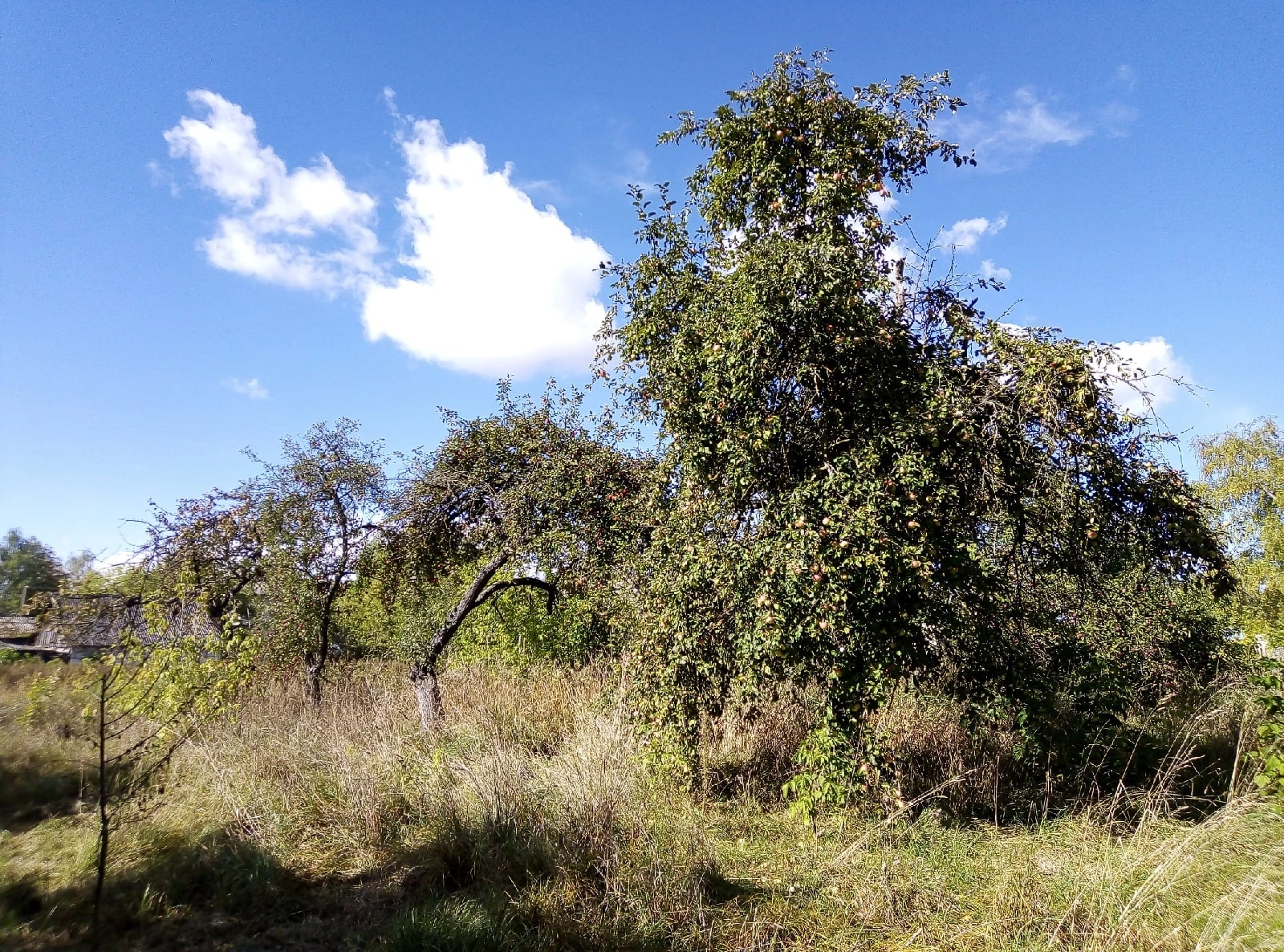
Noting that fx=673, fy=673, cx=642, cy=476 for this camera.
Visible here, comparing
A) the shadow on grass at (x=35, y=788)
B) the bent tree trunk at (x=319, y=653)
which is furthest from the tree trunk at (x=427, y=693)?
the shadow on grass at (x=35, y=788)

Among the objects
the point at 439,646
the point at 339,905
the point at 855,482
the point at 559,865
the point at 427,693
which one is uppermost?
the point at 855,482

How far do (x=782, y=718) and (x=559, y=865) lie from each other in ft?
13.1

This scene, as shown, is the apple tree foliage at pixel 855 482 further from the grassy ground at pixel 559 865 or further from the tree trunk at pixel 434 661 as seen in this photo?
the tree trunk at pixel 434 661

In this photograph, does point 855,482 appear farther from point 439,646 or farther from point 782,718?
point 439,646

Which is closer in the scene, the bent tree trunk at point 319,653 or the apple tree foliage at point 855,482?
the apple tree foliage at point 855,482

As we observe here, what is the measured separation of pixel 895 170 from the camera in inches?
252

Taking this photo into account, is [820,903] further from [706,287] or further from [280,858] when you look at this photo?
[706,287]

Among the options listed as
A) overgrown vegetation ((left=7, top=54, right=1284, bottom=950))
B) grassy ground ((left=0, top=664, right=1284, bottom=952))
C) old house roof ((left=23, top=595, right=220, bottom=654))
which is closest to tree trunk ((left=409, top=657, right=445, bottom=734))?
overgrown vegetation ((left=7, top=54, right=1284, bottom=950))

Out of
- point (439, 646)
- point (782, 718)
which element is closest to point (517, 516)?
point (439, 646)

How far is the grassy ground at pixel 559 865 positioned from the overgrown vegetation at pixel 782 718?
27mm

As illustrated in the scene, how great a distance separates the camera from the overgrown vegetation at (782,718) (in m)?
4.04

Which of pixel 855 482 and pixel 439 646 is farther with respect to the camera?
pixel 439 646

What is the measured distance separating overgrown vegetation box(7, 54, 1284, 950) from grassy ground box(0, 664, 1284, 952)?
0.03 meters

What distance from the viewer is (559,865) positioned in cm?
429
